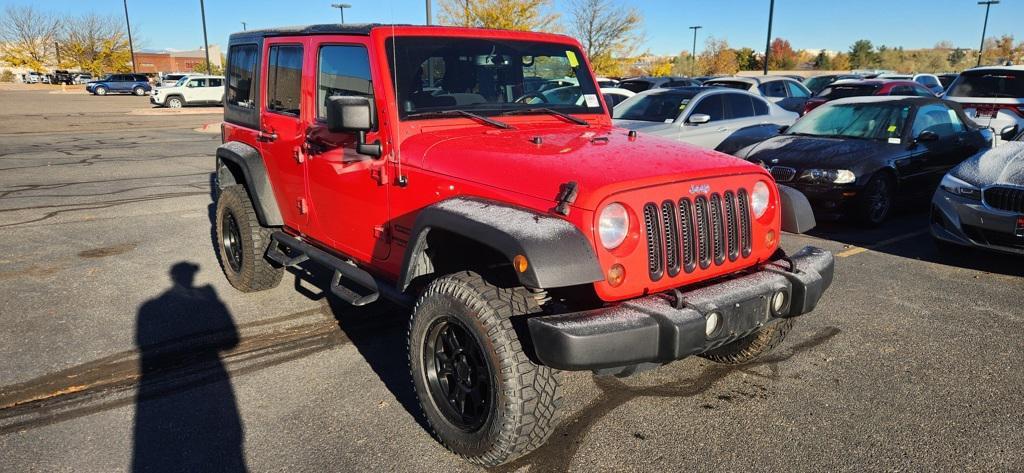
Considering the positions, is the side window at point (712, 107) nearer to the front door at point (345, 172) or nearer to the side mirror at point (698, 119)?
the side mirror at point (698, 119)

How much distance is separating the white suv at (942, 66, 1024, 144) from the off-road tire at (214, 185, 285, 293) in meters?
11.0

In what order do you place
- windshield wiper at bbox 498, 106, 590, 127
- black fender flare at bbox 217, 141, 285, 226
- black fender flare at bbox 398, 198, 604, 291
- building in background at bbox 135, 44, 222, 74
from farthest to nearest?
building in background at bbox 135, 44, 222, 74
black fender flare at bbox 217, 141, 285, 226
windshield wiper at bbox 498, 106, 590, 127
black fender flare at bbox 398, 198, 604, 291

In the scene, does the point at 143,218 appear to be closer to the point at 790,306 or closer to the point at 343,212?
the point at 343,212

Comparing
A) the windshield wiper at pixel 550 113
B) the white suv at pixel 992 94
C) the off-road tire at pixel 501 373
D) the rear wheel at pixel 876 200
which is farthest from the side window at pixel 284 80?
the white suv at pixel 992 94

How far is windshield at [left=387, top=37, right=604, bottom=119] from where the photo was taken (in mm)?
3705

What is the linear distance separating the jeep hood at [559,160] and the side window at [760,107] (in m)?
8.10

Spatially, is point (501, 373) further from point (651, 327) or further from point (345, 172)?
point (345, 172)

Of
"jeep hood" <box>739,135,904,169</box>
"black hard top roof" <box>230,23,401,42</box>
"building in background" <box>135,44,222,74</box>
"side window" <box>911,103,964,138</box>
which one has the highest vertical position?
"building in background" <box>135,44,222,74</box>

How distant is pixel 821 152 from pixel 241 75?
613cm

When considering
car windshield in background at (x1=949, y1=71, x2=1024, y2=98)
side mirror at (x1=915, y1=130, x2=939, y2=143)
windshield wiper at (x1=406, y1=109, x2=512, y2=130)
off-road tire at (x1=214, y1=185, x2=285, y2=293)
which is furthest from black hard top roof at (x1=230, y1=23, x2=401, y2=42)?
car windshield in background at (x1=949, y1=71, x2=1024, y2=98)

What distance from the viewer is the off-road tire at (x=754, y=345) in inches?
149

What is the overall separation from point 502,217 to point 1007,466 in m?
2.45

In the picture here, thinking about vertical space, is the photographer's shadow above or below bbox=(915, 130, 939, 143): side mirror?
below

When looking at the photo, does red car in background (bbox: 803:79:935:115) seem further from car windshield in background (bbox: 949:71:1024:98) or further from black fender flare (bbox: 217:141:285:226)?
black fender flare (bbox: 217:141:285:226)
